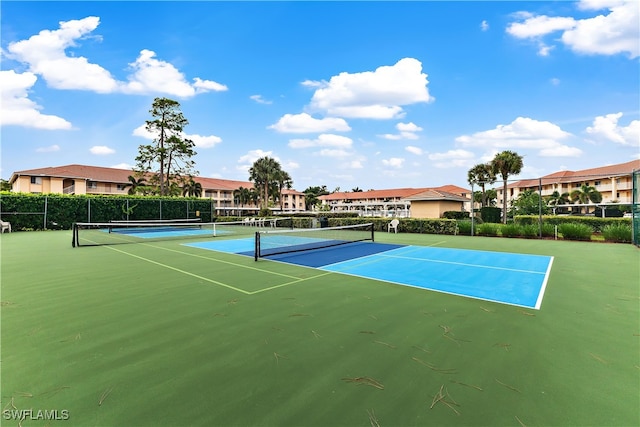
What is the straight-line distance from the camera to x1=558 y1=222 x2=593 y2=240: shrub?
48.6 ft

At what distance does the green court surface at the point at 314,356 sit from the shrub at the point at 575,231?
38.7 feet

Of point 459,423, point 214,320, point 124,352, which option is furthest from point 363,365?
point 124,352

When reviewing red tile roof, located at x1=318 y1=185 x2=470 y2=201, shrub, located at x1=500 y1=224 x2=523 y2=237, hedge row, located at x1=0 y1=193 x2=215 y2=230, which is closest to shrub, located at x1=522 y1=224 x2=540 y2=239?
shrub, located at x1=500 y1=224 x2=523 y2=237

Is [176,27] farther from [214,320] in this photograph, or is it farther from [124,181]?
[124,181]

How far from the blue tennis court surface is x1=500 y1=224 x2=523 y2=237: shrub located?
7800 mm

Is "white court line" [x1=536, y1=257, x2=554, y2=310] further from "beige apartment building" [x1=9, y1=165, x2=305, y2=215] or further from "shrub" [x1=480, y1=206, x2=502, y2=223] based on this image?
"beige apartment building" [x1=9, y1=165, x2=305, y2=215]

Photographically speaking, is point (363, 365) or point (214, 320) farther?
point (214, 320)

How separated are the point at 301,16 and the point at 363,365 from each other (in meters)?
21.9

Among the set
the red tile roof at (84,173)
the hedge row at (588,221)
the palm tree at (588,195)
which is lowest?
the hedge row at (588,221)

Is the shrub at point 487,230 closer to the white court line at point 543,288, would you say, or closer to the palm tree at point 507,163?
→ the white court line at point 543,288

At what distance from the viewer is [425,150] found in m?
32.9

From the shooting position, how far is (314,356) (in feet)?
9.68

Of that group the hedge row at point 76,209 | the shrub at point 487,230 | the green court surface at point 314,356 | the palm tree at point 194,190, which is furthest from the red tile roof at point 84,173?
the shrub at point 487,230

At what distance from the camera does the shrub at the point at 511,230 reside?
1670 centimetres
